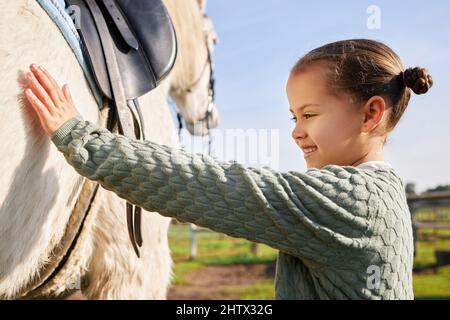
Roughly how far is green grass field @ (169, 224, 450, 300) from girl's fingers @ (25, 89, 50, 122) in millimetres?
2931

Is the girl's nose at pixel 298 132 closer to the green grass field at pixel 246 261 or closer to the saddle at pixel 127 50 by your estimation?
the saddle at pixel 127 50

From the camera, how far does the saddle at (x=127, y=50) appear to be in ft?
4.31

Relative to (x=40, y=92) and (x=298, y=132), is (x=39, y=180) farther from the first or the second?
(x=298, y=132)

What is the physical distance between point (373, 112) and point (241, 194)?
44 cm

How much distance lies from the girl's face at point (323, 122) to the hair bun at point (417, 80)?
17 centimetres

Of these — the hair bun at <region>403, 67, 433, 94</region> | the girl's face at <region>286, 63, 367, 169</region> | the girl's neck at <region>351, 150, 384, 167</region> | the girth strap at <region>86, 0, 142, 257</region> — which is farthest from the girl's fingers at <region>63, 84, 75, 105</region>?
the hair bun at <region>403, 67, 433, 94</region>

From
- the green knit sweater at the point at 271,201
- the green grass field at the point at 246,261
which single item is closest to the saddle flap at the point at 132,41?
the green knit sweater at the point at 271,201

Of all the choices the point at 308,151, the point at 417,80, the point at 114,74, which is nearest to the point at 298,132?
the point at 308,151

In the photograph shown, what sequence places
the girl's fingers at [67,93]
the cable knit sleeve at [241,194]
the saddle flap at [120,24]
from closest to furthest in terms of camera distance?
the cable knit sleeve at [241,194] → the girl's fingers at [67,93] → the saddle flap at [120,24]

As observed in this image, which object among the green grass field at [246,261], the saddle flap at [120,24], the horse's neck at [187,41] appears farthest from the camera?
the green grass field at [246,261]

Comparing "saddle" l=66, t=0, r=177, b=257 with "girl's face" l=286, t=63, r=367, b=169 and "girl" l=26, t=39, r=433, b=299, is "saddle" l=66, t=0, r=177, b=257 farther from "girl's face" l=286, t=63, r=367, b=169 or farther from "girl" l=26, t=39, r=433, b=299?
"girl's face" l=286, t=63, r=367, b=169
